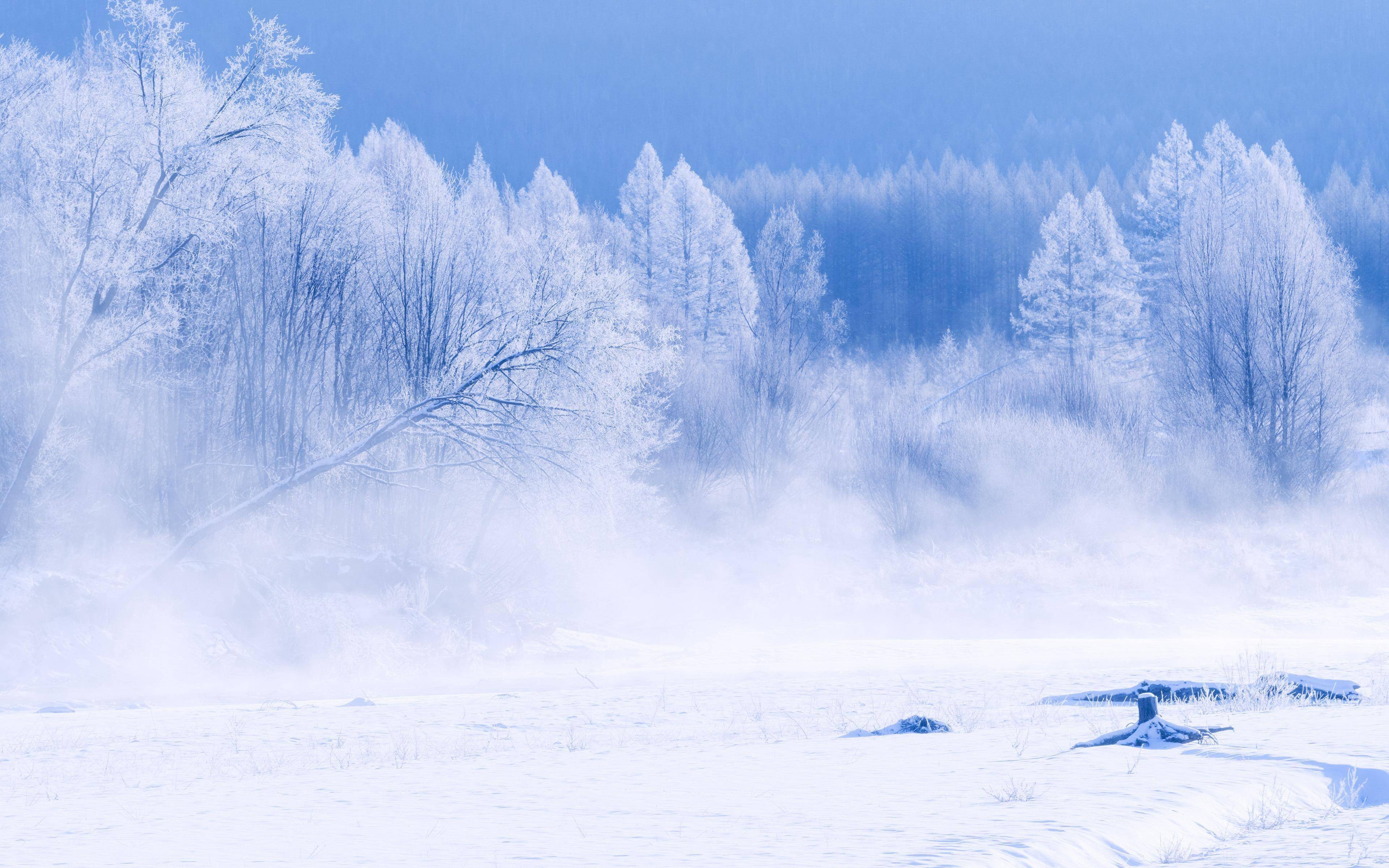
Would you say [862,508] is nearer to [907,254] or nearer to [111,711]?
[111,711]

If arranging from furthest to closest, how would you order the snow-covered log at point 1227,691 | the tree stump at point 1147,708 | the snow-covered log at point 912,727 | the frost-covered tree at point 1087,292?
1. the frost-covered tree at point 1087,292
2. the snow-covered log at point 1227,691
3. the snow-covered log at point 912,727
4. the tree stump at point 1147,708

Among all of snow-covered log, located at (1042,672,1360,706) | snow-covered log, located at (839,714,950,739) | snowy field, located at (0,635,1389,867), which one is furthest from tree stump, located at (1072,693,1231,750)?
snow-covered log, located at (1042,672,1360,706)

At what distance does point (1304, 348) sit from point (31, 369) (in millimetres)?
32238

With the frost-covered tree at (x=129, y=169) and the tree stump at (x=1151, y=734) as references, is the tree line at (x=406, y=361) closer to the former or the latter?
the frost-covered tree at (x=129, y=169)

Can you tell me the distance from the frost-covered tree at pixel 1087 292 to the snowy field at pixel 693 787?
40.8 m

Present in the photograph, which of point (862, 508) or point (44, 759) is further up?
point (862, 508)

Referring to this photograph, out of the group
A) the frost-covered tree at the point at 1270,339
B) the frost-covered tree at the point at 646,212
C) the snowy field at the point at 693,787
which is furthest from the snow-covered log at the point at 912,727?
the frost-covered tree at the point at 646,212

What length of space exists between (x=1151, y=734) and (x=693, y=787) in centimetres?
295

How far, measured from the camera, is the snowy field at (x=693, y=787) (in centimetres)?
468

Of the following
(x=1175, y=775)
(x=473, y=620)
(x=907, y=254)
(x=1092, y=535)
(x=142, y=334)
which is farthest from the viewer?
(x=907, y=254)

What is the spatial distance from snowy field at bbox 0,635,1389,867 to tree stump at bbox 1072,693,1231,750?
21 cm

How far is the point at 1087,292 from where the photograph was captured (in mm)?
51469

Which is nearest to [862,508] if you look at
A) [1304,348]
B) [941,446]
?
[941,446]

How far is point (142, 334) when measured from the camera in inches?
741
